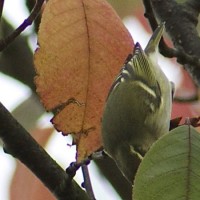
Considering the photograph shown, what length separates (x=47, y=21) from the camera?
2.28 ft

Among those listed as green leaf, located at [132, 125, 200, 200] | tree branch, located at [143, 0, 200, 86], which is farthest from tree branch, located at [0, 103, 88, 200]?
tree branch, located at [143, 0, 200, 86]

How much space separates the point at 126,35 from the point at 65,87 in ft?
0.28

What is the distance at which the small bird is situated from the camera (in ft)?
3.31

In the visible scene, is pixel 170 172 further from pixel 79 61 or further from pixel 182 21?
pixel 182 21

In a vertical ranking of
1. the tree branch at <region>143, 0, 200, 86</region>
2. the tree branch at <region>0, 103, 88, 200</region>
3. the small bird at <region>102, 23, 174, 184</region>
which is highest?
the tree branch at <region>0, 103, 88, 200</region>

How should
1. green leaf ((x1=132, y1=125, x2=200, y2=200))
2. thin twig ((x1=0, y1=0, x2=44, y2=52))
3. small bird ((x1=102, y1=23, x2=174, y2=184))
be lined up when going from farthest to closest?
small bird ((x1=102, y1=23, x2=174, y2=184)) < thin twig ((x1=0, y1=0, x2=44, y2=52)) < green leaf ((x1=132, y1=125, x2=200, y2=200))

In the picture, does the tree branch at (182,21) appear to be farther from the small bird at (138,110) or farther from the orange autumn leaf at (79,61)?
the orange autumn leaf at (79,61)

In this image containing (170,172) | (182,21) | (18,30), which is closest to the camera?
(170,172)

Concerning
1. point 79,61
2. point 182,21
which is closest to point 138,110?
point 182,21

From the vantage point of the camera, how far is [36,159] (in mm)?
714

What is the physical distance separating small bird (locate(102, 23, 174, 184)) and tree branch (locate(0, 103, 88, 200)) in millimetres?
217

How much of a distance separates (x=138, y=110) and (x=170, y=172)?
0.62 m

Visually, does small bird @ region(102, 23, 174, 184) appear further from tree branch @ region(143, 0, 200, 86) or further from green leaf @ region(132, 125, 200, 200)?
green leaf @ region(132, 125, 200, 200)

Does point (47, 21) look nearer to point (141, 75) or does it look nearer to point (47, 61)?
point (47, 61)
